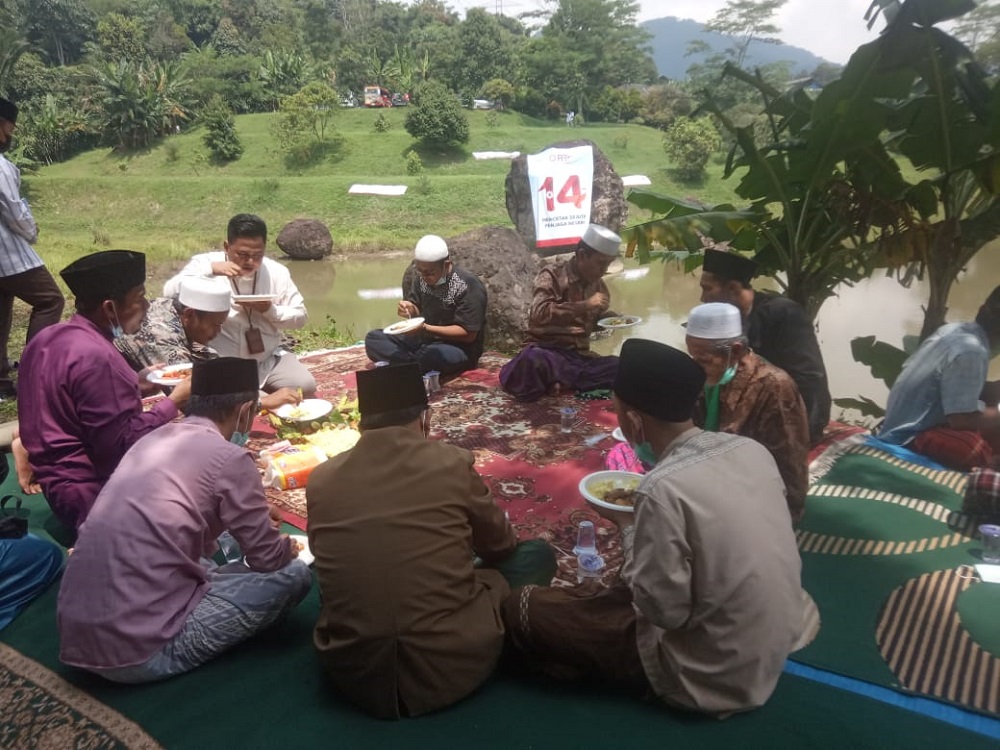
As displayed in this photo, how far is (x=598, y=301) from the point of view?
17.1ft

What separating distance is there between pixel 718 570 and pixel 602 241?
11.4 ft

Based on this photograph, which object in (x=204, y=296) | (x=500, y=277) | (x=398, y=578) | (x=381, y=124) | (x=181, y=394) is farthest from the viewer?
(x=381, y=124)

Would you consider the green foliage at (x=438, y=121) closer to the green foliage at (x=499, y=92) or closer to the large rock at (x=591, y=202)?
the green foliage at (x=499, y=92)

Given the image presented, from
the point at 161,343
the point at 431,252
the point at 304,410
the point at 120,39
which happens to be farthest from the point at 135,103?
the point at 304,410

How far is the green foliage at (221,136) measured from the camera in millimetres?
29266

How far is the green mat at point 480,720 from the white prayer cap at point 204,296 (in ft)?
6.04

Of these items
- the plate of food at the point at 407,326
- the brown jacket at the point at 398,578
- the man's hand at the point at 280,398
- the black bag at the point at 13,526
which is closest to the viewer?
the brown jacket at the point at 398,578

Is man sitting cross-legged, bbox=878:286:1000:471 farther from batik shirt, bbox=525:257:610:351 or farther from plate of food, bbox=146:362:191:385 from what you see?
plate of food, bbox=146:362:191:385

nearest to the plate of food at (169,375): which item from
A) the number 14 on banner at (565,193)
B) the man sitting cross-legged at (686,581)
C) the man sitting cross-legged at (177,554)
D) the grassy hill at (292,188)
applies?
the man sitting cross-legged at (177,554)

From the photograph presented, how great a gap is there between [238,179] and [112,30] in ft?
74.9

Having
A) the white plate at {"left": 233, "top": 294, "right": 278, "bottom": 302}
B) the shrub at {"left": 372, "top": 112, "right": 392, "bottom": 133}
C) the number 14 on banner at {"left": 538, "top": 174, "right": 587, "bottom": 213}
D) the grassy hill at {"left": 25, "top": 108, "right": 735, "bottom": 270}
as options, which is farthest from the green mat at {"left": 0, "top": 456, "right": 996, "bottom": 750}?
the shrub at {"left": 372, "top": 112, "right": 392, "bottom": 133}

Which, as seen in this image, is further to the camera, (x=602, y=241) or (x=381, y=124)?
(x=381, y=124)

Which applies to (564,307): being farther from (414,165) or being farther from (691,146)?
(414,165)

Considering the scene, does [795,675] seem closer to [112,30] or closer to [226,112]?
[226,112]
